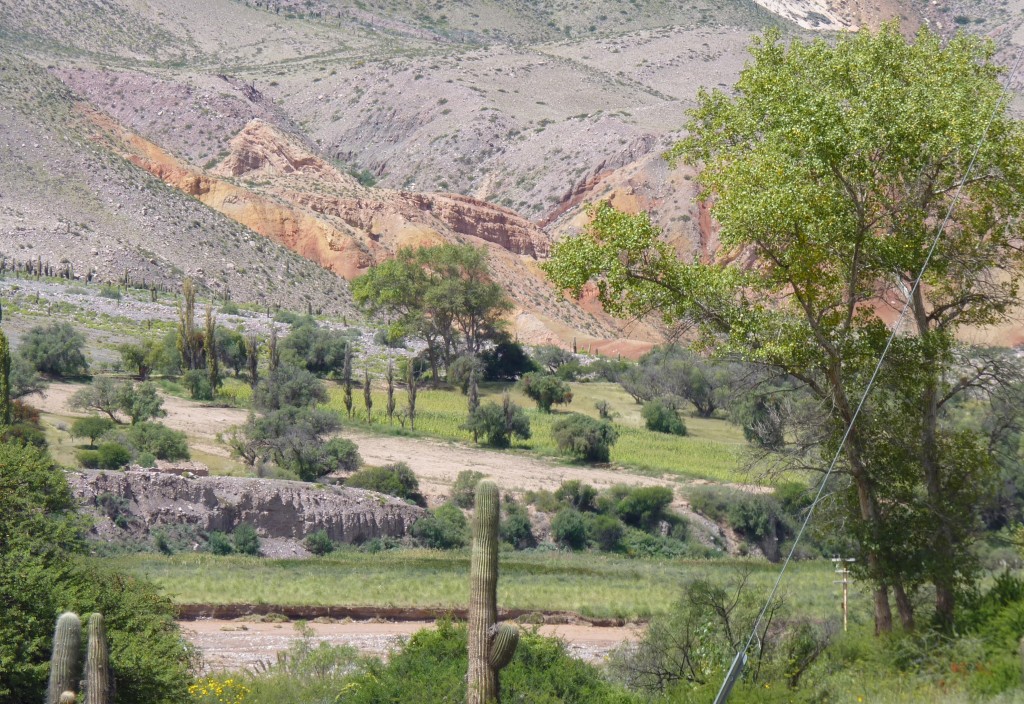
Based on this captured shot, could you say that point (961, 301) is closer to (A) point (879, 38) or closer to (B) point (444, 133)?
(A) point (879, 38)

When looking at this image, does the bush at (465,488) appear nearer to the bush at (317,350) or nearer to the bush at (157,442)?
the bush at (157,442)

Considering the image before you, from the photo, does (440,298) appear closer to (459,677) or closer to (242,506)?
(242,506)

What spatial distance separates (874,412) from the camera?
1670 cm

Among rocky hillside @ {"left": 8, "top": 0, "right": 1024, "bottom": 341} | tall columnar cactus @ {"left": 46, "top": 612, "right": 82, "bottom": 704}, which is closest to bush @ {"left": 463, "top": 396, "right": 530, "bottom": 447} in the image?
rocky hillside @ {"left": 8, "top": 0, "right": 1024, "bottom": 341}

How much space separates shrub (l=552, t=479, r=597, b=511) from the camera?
147ft

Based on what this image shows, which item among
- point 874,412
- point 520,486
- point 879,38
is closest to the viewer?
point 874,412

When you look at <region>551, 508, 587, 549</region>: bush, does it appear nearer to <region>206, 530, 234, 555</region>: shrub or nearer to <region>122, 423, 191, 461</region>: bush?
Result: <region>206, 530, 234, 555</region>: shrub

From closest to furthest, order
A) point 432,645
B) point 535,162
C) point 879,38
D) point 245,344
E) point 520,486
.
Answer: point 432,645, point 879,38, point 520,486, point 245,344, point 535,162

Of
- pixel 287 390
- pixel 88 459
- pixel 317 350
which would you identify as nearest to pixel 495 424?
pixel 287 390

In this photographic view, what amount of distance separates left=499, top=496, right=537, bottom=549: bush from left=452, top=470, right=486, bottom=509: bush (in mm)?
1495

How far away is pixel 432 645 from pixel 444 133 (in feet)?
412

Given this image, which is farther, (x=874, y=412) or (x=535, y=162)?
(x=535, y=162)

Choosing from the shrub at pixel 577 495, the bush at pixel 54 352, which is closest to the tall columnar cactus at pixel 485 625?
the shrub at pixel 577 495

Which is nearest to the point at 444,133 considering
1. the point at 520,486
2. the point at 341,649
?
the point at 520,486
